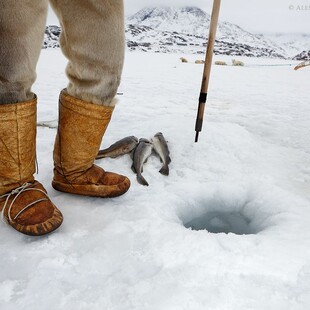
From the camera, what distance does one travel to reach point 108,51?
6.03 feet

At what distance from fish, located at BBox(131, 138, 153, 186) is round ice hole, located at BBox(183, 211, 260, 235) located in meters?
0.48

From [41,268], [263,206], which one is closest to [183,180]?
[263,206]

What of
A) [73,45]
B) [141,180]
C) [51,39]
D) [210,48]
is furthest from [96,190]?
[51,39]

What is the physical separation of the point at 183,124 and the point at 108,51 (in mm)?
1874

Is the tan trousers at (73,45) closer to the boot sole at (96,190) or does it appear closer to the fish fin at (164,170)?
the boot sole at (96,190)

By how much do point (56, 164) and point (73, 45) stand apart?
78 centimetres

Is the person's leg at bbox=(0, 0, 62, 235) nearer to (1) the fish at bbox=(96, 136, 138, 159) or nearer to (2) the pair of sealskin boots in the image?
(2) the pair of sealskin boots

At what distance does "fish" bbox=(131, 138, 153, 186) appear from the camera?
2.54m

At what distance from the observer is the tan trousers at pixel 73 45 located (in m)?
1.57

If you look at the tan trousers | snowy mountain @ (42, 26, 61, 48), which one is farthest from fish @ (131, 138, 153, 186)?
snowy mountain @ (42, 26, 61, 48)

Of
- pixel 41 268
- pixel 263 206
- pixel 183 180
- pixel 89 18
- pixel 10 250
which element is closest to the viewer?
pixel 41 268

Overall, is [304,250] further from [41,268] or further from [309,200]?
[41,268]

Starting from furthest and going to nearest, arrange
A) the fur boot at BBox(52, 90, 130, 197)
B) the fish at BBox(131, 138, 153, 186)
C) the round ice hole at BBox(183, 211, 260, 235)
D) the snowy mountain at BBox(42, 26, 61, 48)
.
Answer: the snowy mountain at BBox(42, 26, 61, 48)
the fish at BBox(131, 138, 153, 186)
the round ice hole at BBox(183, 211, 260, 235)
the fur boot at BBox(52, 90, 130, 197)

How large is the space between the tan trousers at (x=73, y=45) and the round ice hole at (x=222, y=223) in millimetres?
1013
